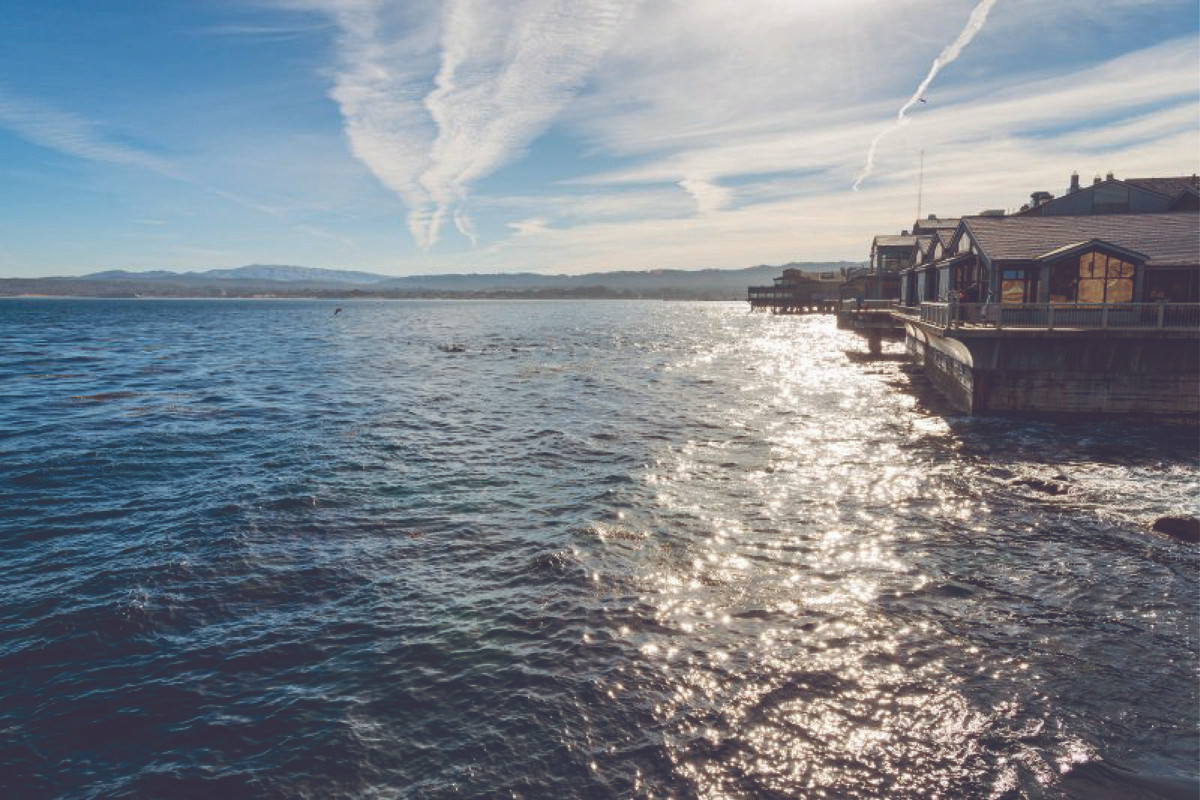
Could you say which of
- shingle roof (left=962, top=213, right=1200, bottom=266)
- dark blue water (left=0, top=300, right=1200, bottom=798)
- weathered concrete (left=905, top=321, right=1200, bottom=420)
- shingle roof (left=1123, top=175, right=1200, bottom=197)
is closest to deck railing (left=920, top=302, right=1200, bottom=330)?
weathered concrete (left=905, top=321, right=1200, bottom=420)

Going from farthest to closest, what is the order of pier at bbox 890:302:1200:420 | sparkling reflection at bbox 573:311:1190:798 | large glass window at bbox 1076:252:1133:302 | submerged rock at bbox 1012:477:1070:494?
large glass window at bbox 1076:252:1133:302 < pier at bbox 890:302:1200:420 < submerged rock at bbox 1012:477:1070:494 < sparkling reflection at bbox 573:311:1190:798

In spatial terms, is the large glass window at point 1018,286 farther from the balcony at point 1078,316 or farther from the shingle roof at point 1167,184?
the shingle roof at point 1167,184

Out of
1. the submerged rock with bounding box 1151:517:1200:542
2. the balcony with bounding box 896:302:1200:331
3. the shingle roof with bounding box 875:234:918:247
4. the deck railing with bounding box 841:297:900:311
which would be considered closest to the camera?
the submerged rock with bounding box 1151:517:1200:542

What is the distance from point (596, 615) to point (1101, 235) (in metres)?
36.3

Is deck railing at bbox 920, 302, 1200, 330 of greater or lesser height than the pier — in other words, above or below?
above

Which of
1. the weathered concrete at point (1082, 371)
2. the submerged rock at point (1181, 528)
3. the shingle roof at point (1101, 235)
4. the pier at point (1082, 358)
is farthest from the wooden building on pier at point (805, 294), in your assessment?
the submerged rock at point (1181, 528)

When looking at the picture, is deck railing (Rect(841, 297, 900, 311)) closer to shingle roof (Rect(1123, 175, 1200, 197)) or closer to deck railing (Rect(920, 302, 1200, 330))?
shingle roof (Rect(1123, 175, 1200, 197))

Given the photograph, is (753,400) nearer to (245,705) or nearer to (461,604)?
(461,604)

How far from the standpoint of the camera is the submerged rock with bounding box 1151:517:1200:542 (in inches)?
599

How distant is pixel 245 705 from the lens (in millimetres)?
9570

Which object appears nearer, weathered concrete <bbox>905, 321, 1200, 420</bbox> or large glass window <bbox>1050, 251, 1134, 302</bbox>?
weathered concrete <bbox>905, 321, 1200, 420</bbox>

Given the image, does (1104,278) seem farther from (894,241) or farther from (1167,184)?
(894,241)

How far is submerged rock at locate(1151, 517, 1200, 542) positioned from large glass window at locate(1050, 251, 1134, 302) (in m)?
21.3

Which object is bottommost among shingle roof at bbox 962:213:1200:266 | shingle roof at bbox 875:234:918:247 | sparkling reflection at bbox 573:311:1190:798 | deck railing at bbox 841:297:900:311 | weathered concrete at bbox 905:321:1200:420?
sparkling reflection at bbox 573:311:1190:798
